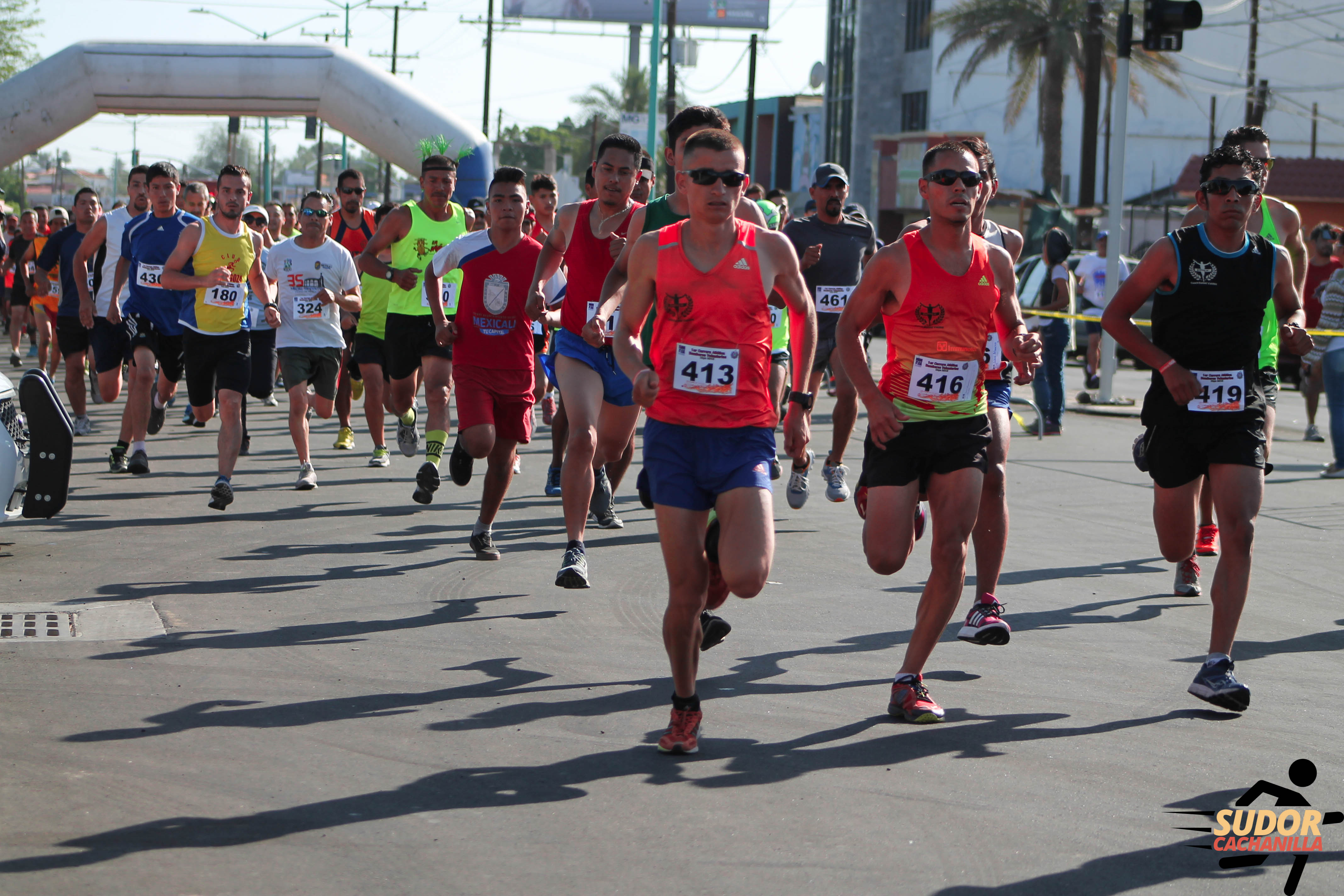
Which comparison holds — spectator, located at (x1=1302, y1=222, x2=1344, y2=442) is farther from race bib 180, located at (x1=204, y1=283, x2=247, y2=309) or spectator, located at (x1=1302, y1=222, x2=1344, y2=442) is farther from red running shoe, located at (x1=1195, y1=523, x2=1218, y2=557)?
race bib 180, located at (x1=204, y1=283, x2=247, y2=309)

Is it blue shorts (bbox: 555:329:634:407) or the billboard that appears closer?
blue shorts (bbox: 555:329:634:407)

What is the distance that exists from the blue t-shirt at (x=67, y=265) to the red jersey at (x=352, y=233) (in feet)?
6.58

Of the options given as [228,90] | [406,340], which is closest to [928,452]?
[406,340]

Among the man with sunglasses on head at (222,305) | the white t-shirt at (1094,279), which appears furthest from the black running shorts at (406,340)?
the white t-shirt at (1094,279)

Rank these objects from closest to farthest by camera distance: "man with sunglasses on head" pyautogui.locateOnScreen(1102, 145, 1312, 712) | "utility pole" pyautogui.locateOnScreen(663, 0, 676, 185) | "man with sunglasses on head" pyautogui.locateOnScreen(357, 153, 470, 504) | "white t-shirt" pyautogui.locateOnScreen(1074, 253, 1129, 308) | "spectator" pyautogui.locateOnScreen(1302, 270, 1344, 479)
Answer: "man with sunglasses on head" pyautogui.locateOnScreen(1102, 145, 1312, 712)
"man with sunglasses on head" pyautogui.locateOnScreen(357, 153, 470, 504)
"spectator" pyautogui.locateOnScreen(1302, 270, 1344, 479)
"white t-shirt" pyautogui.locateOnScreen(1074, 253, 1129, 308)
"utility pole" pyautogui.locateOnScreen(663, 0, 676, 185)

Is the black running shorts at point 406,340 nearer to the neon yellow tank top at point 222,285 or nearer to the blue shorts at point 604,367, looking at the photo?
the neon yellow tank top at point 222,285

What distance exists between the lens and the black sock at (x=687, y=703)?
4906mm

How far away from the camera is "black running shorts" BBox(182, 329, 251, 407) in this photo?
9812 millimetres

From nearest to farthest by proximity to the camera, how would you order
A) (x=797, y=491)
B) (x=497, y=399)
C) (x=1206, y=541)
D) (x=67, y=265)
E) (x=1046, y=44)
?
(x=497, y=399) → (x=1206, y=541) → (x=797, y=491) → (x=67, y=265) → (x=1046, y=44)

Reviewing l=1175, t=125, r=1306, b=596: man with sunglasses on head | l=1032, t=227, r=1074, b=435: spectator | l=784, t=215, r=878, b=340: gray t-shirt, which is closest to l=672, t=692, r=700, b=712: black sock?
l=1175, t=125, r=1306, b=596: man with sunglasses on head

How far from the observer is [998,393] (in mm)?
6785

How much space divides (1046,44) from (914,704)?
3740cm

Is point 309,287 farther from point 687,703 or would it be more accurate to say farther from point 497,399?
point 687,703

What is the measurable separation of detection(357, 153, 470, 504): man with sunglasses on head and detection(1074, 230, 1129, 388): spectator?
10993mm
